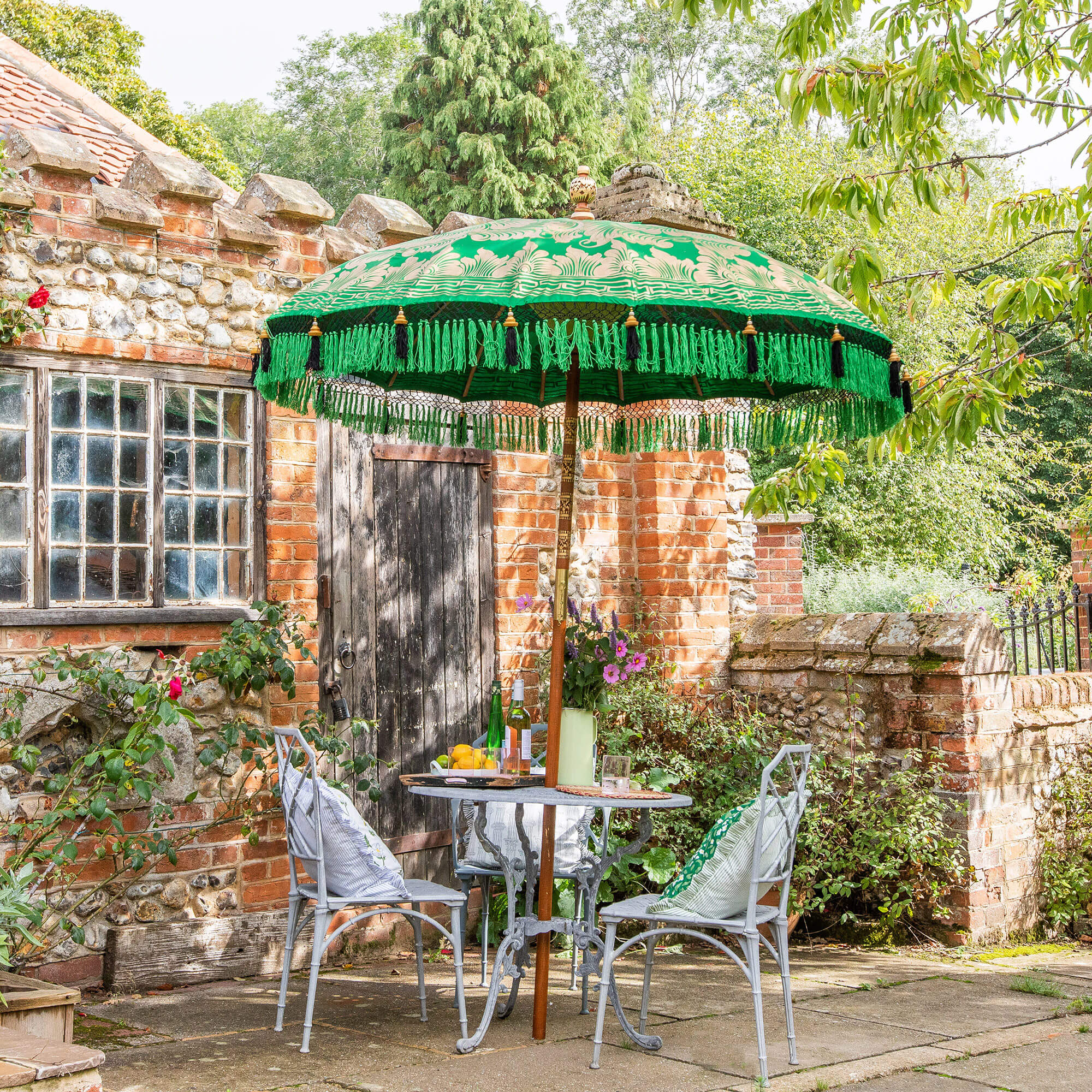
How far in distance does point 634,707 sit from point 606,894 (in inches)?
38.0

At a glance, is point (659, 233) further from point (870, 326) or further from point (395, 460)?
point (395, 460)

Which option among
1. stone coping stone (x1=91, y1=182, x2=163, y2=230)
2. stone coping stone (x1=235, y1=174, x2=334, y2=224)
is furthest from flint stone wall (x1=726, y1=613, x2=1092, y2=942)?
stone coping stone (x1=91, y1=182, x2=163, y2=230)

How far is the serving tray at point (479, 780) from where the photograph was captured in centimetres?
428

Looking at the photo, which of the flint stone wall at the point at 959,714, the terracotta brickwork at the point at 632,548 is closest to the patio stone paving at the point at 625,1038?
the flint stone wall at the point at 959,714

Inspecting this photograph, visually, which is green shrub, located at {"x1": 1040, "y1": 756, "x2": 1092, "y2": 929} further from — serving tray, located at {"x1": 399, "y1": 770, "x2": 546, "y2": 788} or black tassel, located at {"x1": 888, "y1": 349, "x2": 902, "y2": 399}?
black tassel, located at {"x1": 888, "y1": 349, "x2": 902, "y2": 399}

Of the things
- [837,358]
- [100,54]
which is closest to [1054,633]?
[837,358]

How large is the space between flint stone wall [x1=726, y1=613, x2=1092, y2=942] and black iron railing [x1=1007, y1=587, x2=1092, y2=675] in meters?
0.41

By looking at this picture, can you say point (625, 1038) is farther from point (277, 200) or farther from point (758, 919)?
point (277, 200)

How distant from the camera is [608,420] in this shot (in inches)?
213

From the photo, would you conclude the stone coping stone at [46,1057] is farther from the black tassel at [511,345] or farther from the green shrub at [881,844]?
the green shrub at [881,844]

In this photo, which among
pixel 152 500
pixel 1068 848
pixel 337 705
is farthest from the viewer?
pixel 1068 848

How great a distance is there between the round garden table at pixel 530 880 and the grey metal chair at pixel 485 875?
8 centimetres

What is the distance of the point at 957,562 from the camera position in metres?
16.3

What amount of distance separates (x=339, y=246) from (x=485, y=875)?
2973 mm
